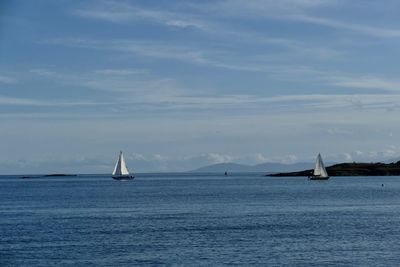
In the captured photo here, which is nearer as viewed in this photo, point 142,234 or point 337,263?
point 337,263

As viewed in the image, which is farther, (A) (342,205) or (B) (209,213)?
(A) (342,205)

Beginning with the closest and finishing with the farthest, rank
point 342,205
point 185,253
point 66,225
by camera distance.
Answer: point 185,253
point 66,225
point 342,205

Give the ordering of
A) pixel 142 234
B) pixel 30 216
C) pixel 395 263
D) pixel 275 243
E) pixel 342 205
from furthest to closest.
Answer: pixel 342 205
pixel 30 216
pixel 142 234
pixel 275 243
pixel 395 263

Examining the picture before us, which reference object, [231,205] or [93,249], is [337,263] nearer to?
[93,249]

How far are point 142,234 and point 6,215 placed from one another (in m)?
41.4

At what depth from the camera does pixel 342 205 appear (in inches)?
5167

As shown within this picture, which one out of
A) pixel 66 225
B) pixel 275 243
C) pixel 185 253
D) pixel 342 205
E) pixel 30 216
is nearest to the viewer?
pixel 185 253

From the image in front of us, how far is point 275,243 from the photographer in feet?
236

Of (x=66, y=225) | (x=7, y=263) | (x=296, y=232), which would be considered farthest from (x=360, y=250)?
(x=66, y=225)

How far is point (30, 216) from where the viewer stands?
110m

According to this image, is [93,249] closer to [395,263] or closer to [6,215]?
[395,263]

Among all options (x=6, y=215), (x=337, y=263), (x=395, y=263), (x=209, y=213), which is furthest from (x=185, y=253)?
(x=6, y=215)

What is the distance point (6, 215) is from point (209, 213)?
3353 cm

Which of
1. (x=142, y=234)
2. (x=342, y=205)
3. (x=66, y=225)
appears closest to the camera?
(x=142, y=234)
